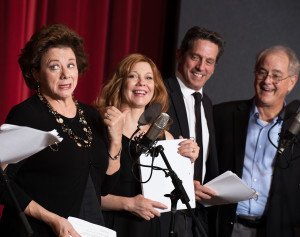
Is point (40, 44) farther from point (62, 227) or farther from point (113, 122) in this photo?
point (62, 227)

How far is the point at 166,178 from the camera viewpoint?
93.2 inches

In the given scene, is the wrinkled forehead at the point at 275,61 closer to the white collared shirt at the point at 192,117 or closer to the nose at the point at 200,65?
the nose at the point at 200,65

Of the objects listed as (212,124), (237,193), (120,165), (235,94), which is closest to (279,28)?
(235,94)

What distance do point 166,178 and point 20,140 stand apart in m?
1.00

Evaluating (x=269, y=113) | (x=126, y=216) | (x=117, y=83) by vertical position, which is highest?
(x=117, y=83)

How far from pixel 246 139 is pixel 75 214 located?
4.86 ft

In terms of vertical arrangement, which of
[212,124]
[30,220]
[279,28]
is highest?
[279,28]

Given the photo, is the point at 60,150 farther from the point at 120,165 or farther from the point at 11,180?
the point at 120,165

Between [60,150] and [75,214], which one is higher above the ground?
[60,150]

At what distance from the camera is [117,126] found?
2.14 m

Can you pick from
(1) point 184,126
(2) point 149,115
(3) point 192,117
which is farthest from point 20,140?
(3) point 192,117

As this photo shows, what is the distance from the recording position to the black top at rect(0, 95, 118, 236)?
180cm

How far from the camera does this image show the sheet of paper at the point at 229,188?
2.46m

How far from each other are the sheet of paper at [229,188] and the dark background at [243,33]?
5.34 ft
